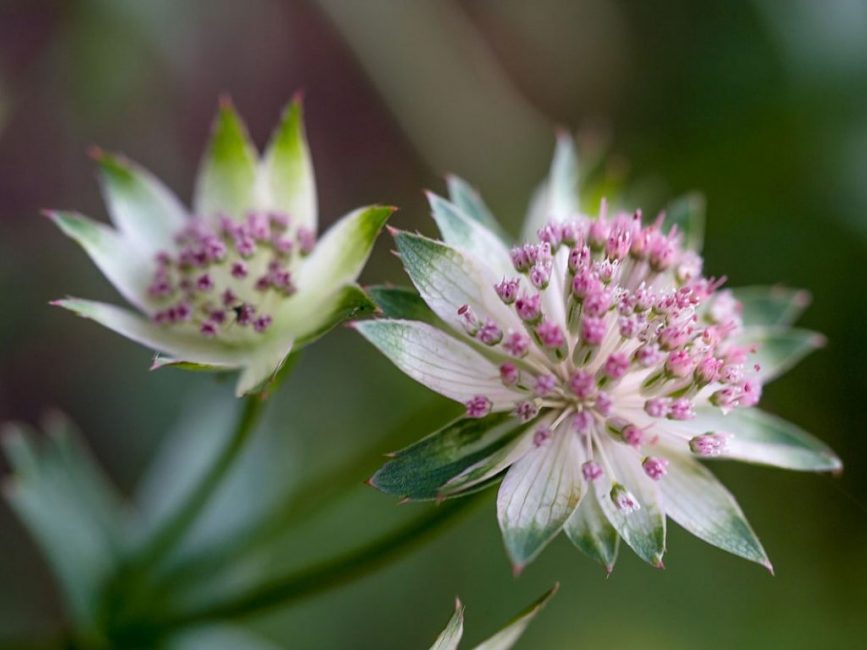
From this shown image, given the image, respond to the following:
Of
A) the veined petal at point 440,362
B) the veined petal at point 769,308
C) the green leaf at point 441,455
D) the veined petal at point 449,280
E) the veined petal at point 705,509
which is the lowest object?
the veined petal at point 705,509

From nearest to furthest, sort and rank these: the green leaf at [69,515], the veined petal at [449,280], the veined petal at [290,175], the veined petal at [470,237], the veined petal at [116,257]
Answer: the veined petal at [449,280] < the veined petal at [470,237] < the veined petal at [116,257] < the veined petal at [290,175] < the green leaf at [69,515]

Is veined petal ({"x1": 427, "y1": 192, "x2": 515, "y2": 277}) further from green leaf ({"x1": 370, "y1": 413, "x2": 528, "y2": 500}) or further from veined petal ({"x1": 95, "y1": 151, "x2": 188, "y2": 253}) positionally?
veined petal ({"x1": 95, "y1": 151, "x2": 188, "y2": 253})

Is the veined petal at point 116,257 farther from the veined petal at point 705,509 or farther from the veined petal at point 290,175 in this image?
the veined petal at point 705,509

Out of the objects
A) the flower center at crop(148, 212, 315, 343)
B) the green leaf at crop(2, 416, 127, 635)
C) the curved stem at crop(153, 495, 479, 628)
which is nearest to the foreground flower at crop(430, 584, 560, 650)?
the curved stem at crop(153, 495, 479, 628)

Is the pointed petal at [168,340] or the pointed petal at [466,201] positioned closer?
→ the pointed petal at [168,340]

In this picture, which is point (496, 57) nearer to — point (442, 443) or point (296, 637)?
point (296, 637)

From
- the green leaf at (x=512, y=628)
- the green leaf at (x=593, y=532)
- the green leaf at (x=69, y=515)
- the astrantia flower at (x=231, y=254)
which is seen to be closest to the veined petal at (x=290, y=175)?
the astrantia flower at (x=231, y=254)

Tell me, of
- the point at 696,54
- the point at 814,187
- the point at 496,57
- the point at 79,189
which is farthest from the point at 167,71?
the point at 814,187
